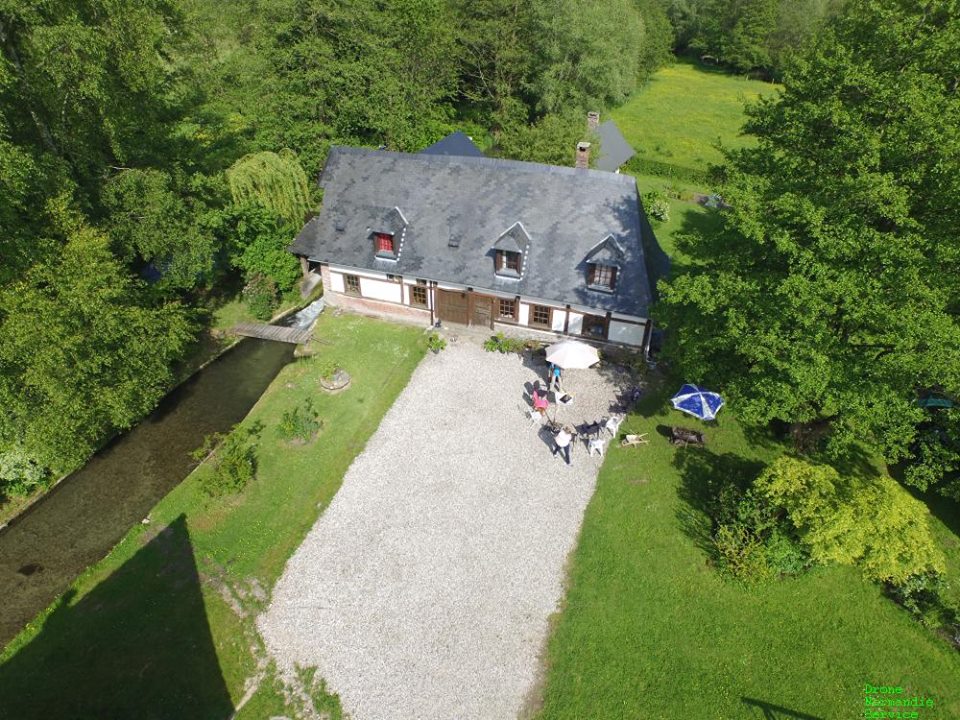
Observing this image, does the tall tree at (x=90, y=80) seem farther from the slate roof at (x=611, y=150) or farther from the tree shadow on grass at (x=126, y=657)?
the slate roof at (x=611, y=150)

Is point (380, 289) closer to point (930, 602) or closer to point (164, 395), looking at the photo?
point (164, 395)

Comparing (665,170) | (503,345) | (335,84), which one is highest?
(335,84)

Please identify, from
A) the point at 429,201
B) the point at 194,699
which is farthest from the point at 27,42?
the point at 194,699

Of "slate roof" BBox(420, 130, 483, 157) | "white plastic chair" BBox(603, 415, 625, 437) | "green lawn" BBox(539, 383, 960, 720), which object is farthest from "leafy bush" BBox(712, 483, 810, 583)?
"slate roof" BBox(420, 130, 483, 157)

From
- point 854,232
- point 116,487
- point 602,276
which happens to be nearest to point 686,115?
point 602,276

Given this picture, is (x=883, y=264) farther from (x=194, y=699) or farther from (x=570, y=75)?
(x=570, y=75)

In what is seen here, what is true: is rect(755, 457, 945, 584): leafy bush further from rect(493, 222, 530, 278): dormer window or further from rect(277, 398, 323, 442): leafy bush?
rect(277, 398, 323, 442): leafy bush

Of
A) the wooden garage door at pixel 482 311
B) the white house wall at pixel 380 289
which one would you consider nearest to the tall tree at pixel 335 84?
the white house wall at pixel 380 289
